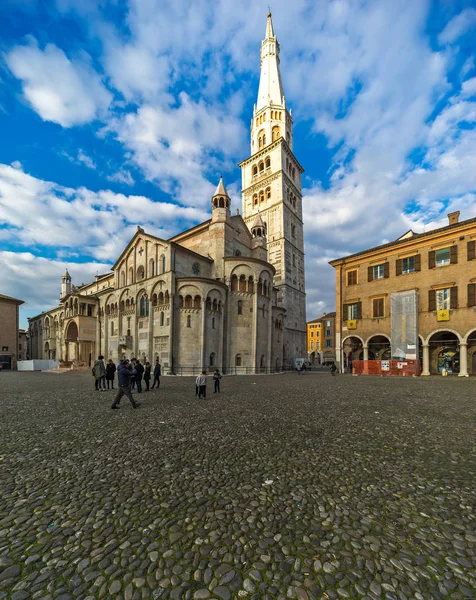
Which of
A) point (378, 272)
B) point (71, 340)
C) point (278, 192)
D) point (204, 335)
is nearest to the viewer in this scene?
point (204, 335)

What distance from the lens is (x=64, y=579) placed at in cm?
259

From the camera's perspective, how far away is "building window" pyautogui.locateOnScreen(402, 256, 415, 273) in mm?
28469

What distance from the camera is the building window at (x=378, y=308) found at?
97.6 feet

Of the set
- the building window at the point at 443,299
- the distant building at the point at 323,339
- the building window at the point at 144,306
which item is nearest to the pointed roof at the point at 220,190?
the building window at the point at 144,306

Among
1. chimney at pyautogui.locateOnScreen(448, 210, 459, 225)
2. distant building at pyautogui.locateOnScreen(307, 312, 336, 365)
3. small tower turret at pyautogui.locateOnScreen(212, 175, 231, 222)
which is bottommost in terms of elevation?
distant building at pyautogui.locateOnScreen(307, 312, 336, 365)

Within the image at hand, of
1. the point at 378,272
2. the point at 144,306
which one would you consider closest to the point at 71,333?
the point at 144,306

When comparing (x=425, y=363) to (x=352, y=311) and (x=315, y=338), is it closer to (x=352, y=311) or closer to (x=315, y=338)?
(x=352, y=311)

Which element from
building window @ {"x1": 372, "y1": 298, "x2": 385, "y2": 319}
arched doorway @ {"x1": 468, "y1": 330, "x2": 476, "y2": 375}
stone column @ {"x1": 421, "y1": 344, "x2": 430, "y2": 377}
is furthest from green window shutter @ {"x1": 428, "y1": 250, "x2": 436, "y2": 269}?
arched doorway @ {"x1": 468, "y1": 330, "x2": 476, "y2": 375}

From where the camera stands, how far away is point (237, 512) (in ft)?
12.3

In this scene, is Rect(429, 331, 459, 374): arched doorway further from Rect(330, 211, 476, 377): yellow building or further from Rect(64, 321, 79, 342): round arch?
Rect(64, 321, 79, 342): round arch

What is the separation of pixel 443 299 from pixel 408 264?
490 cm

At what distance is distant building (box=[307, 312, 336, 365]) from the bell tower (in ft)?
102

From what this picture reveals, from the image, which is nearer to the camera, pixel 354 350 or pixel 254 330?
pixel 254 330

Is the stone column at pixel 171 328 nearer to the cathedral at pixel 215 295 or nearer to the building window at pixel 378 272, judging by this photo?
the cathedral at pixel 215 295
